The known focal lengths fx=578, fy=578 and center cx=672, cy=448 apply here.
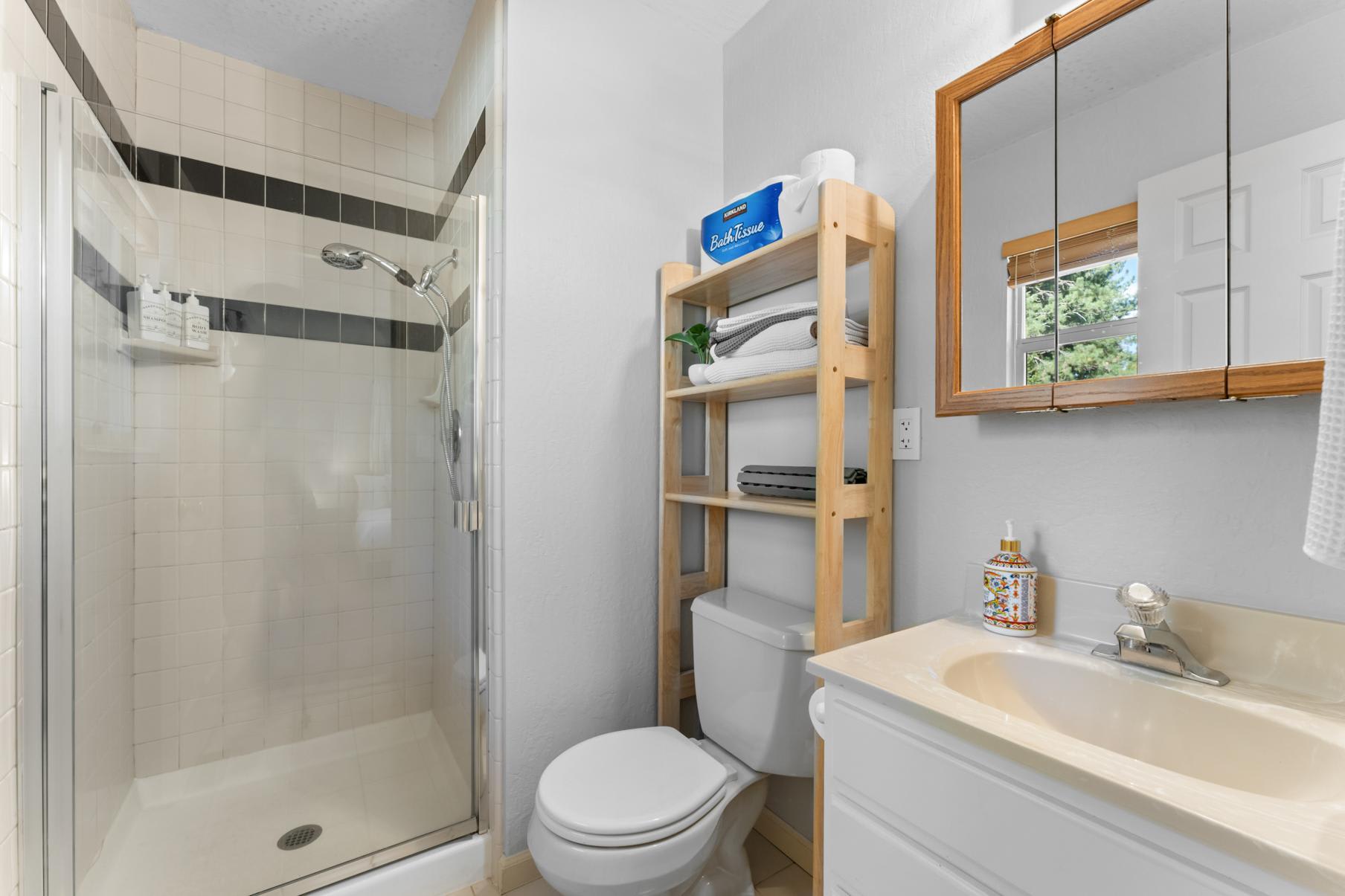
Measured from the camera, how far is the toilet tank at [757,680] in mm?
1298

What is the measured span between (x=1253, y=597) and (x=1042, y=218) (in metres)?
0.68

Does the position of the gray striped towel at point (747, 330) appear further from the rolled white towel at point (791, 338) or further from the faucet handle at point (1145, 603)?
the faucet handle at point (1145, 603)

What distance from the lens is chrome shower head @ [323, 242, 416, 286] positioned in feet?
4.92

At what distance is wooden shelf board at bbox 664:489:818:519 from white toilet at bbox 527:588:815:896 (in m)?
0.27

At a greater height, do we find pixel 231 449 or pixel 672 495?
pixel 231 449

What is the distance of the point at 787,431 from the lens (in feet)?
5.23

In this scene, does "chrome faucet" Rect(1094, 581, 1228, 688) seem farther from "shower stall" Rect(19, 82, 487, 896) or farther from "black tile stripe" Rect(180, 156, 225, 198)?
"black tile stripe" Rect(180, 156, 225, 198)

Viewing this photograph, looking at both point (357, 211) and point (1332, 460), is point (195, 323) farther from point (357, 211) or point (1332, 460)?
point (1332, 460)

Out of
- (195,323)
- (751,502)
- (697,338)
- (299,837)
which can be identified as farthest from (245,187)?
(299,837)

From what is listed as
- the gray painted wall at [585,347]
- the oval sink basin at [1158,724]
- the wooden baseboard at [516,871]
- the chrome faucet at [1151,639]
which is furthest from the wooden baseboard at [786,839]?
the chrome faucet at [1151,639]

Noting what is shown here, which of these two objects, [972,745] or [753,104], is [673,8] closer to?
[753,104]

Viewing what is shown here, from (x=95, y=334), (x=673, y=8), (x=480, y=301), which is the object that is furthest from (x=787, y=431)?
(x=95, y=334)

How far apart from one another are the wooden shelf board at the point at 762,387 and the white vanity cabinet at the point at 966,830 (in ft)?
2.14

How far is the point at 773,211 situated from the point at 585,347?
2.02ft
